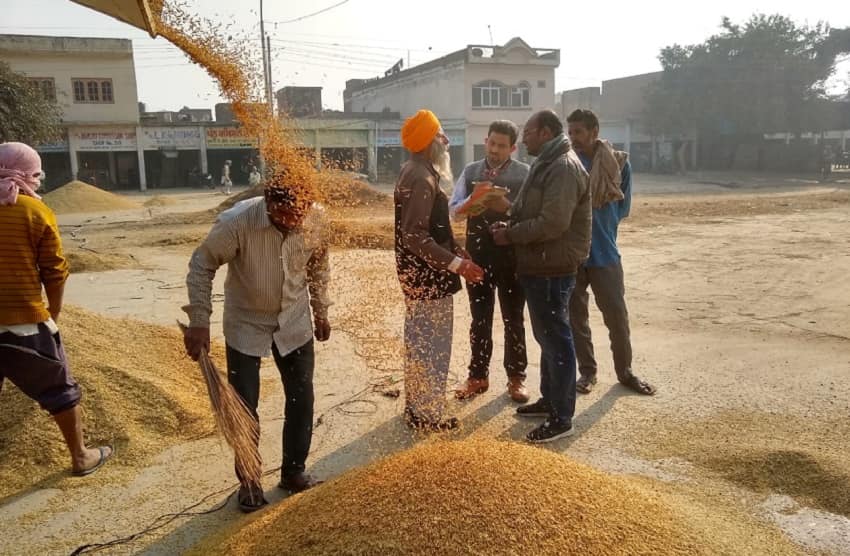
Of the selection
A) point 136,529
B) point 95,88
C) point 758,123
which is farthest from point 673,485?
point 758,123

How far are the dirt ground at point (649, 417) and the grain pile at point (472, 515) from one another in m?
0.48

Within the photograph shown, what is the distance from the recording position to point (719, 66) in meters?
37.5

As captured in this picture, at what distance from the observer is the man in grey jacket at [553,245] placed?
12.2ft

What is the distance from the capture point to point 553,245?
382 cm

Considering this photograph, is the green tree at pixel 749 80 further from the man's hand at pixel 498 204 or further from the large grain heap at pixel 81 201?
the man's hand at pixel 498 204

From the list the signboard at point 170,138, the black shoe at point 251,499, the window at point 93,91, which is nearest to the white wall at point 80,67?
the window at point 93,91

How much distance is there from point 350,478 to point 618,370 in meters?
2.55

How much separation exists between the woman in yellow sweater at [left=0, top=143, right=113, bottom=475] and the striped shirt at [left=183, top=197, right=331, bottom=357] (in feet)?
2.84

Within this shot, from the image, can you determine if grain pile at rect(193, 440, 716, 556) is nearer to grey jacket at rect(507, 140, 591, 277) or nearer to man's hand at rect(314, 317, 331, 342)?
man's hand at rect(314, 317, 331, 342)

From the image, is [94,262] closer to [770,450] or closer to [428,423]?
[428,423]

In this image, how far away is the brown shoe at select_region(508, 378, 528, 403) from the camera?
14.5 feet

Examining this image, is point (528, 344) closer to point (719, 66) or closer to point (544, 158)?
point (544, 158)

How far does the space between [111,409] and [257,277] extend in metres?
1.56

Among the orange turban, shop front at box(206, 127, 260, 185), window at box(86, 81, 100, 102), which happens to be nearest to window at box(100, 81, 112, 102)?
window at box(86, 81, 100, 102)
